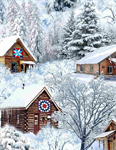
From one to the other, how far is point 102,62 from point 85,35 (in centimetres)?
783

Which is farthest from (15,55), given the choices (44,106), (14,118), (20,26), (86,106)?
(86,106)

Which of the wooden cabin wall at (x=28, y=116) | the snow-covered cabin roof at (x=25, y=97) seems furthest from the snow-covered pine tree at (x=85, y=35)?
the wooden cabin wall at (x=28, y=116)

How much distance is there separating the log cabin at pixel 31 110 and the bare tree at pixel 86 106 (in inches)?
58.8

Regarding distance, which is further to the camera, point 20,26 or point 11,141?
point 20,26

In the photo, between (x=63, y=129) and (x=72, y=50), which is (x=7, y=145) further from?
(x=72, y=50)

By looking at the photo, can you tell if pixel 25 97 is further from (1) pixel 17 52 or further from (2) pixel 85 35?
(2) pixel 85 35

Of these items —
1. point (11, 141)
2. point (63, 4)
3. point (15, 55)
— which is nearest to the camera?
point (11, 141)

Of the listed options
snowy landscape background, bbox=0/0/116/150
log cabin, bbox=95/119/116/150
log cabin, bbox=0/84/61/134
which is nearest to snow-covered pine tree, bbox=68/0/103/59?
snowy landscape background, bbox=0/0/116/150

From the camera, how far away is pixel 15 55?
121 feet

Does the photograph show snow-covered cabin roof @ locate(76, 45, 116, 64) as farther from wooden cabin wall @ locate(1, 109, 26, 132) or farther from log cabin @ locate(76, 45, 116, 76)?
wooden cabin wall @ locate(1, 109, 26, 132)

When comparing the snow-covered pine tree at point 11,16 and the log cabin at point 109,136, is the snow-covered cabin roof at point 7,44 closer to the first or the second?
the snow-covered pine tree at point 11,16

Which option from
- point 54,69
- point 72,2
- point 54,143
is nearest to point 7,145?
point 54,143

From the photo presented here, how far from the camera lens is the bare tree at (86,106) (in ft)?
74.0

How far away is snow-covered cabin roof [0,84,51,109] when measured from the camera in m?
24.1
